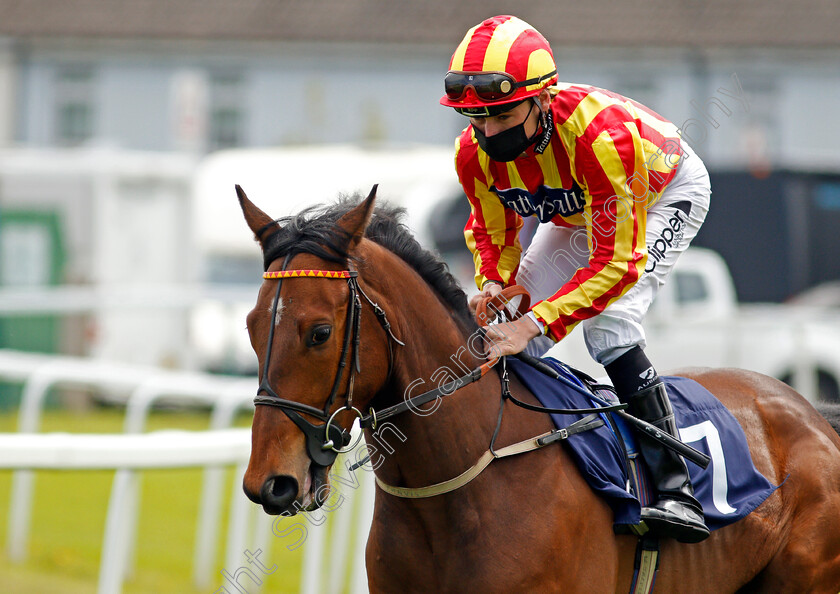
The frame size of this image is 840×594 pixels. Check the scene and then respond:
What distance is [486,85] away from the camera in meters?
3.05

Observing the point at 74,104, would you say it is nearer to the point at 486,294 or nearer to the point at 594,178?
the point at 486,294

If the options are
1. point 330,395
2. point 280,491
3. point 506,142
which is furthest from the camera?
point 506,142

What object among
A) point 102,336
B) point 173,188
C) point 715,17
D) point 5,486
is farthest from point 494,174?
point 715,17

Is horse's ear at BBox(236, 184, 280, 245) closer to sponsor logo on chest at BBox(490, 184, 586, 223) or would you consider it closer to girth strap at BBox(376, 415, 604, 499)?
girth strap at BBox(376, 415, 604, 499)

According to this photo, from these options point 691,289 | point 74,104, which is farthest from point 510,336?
point 74,104

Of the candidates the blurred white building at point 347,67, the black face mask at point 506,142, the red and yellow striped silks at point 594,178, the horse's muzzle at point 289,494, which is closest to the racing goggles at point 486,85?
the black face mask at point 506,142

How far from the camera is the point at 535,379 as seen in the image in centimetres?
333

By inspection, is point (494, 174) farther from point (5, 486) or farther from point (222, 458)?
point (5, 486)

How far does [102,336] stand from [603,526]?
11821 millimetres

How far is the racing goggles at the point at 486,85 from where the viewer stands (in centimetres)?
305

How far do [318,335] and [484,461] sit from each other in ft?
2.20

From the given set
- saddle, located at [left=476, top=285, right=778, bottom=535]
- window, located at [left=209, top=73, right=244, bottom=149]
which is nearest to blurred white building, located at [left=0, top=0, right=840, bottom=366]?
window, located at [left=209, top=73, right=244, bottom=149]

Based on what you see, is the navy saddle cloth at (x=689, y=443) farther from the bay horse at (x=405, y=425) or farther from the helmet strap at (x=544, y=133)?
the helmet strap at (x=544, y=133)

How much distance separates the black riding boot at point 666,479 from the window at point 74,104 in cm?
2561
